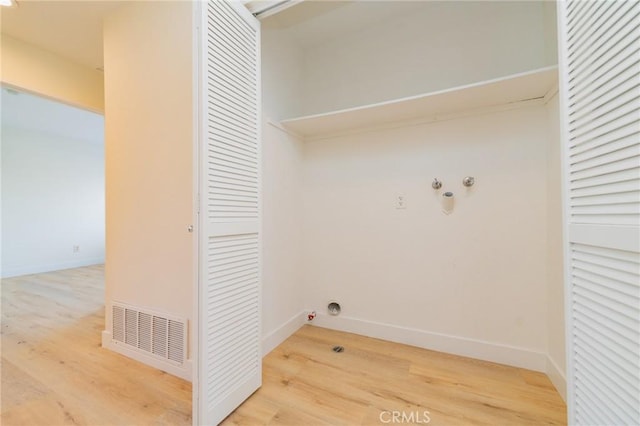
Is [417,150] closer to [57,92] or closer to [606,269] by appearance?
[606,269]

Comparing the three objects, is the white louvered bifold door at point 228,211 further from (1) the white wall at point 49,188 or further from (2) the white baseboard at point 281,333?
(1) the white wall at point 49,188

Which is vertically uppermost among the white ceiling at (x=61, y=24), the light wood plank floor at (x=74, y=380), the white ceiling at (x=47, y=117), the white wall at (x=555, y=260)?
the white ceiling at (x=61, y=24)

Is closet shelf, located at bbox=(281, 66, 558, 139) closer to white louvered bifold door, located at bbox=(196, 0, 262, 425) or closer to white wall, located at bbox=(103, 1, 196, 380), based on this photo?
white louvered bifold door, located at bbox=(196, 0, 262, 425)

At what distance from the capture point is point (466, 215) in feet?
6.32

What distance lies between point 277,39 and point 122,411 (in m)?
2.74

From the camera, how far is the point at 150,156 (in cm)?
183

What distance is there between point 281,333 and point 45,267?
5.18 meters

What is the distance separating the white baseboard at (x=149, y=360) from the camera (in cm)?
168

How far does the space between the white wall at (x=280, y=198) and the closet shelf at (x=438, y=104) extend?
20 cm

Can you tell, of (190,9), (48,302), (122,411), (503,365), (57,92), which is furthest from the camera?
(48,302)

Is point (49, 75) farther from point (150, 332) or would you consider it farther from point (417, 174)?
point (417, 174)

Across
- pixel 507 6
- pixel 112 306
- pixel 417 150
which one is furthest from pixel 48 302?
pixel 507 6

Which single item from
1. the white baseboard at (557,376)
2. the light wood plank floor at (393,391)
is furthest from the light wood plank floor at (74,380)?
the white baseboard at (557,376)

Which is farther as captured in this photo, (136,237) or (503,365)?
(136,237)
